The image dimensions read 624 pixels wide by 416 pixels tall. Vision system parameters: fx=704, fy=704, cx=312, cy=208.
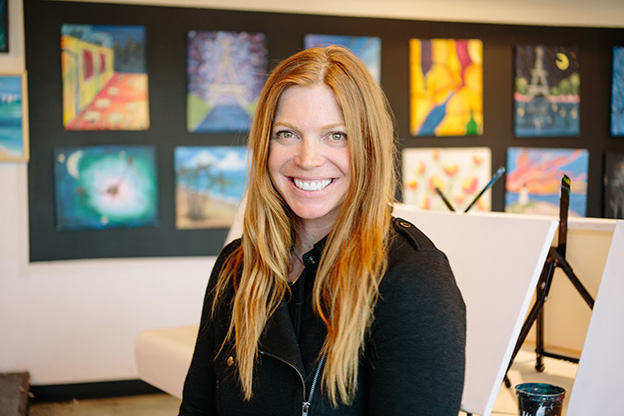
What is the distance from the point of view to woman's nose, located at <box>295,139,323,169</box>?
138 centimetres

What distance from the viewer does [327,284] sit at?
1368mm

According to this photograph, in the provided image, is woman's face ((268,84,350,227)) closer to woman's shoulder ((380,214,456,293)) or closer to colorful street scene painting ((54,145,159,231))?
woman's shoulder ((380,214,456,293))

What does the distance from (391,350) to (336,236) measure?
0.27 meters

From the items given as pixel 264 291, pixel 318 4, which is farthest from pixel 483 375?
pixel 318 4

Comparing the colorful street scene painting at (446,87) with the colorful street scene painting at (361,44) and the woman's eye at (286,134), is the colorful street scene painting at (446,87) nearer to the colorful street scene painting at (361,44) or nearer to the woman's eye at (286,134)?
the colorful street scene painting at (361,44)

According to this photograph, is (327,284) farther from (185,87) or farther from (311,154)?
(185,87)

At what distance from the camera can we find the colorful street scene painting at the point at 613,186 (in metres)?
5.40

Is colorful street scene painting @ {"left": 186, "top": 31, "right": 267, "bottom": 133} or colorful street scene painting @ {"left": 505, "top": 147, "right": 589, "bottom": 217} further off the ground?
colorful street scene painting @ {"left": 186, "top": 31, "right": 267, "bottom": 133}

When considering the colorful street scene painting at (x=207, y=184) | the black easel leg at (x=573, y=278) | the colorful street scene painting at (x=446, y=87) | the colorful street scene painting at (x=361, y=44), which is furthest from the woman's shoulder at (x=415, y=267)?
the colorful street scene painting at (x=446, y=87)

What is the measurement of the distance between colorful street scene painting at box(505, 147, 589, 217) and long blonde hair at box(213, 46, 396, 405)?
3950 mm

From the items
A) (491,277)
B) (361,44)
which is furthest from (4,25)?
(491,277)

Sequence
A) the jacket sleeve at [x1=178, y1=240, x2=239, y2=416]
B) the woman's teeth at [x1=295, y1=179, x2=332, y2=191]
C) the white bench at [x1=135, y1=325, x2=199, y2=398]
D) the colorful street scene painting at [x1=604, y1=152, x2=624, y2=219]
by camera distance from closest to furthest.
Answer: the woman's teeth at [x1=295, y1=179, x2=332, y2=191] → the jacket sleeve at [x1=178, y1=240, x2=239, y2=416] → the white bench at [x1=135, y1=325, x2=199, y2=398] → the colorful street scene painting at [x1=604, y1=152, x2=624, y2=219]

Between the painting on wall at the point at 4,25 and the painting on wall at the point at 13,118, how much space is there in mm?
186

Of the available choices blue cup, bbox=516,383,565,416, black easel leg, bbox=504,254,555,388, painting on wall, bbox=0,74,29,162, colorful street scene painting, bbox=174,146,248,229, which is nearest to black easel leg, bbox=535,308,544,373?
black easel leg, bbox=504,254,555,388
